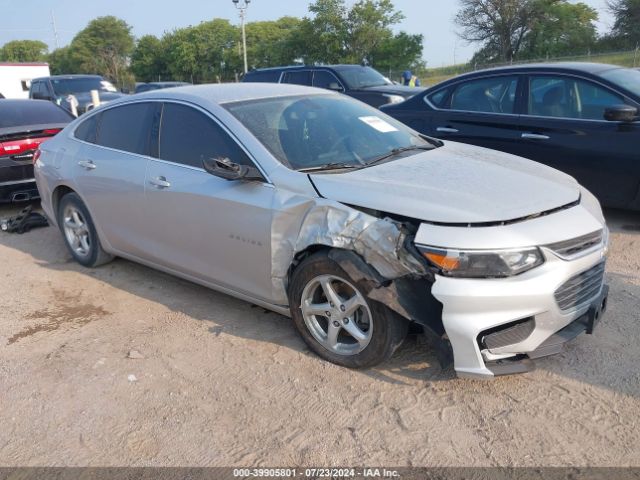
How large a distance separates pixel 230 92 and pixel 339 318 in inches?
77.8

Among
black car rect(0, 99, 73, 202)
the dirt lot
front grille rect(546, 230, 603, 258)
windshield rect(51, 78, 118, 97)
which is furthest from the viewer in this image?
windshield rect(51, 78, 118, 97)

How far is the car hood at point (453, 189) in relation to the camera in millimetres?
2996

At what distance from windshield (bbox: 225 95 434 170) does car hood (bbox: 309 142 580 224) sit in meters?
0.24

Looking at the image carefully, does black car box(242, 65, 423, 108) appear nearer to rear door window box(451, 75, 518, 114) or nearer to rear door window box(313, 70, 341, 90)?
rear door window box(313, 70, 341, 90)

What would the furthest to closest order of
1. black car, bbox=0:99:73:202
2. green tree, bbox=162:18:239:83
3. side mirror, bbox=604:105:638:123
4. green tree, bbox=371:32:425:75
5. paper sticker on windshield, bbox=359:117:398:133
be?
1. green tree, bbox=162:18:239:83
2. green tree, bbox=371:32:425:75
3. black car, bbox=0:99:73:202
4. side mirror, bbox=604:105:638:123
5. paper sticker on windshield, bbox=359:117:398:133

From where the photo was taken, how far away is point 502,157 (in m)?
4.04

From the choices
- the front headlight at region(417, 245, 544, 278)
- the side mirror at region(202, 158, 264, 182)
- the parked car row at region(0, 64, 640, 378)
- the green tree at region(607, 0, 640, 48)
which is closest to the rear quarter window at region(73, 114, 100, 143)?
the parked car row at region(0, 64, 640, 378)

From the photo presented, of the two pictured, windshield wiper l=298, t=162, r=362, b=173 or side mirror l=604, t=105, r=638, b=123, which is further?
side mirror l=604, t=105, r=638, b=123

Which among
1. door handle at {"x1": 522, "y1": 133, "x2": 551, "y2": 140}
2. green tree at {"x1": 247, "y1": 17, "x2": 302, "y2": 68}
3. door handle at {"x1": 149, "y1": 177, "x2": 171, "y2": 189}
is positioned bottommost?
door handle at {"x1": 149, "y1": 177, "x2": 171, "y2": 189}

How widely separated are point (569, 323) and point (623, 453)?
0.70m

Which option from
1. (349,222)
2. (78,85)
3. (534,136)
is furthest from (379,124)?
(78,85)

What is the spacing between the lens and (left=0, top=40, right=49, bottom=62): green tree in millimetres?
99750

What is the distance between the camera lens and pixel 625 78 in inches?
226

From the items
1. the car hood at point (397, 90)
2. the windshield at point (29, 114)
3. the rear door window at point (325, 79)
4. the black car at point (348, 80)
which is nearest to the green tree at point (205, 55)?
the black car at point (348, 80)
